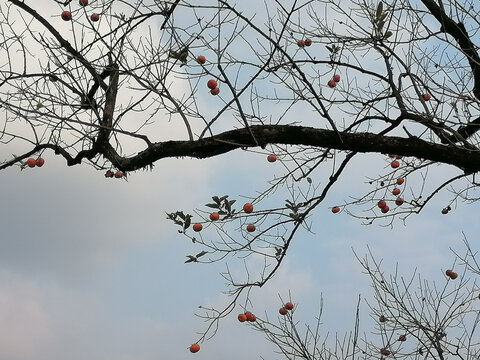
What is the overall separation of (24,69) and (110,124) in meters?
0.68

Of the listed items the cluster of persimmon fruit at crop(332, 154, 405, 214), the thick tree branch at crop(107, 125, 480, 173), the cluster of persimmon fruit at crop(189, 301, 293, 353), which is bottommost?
the cluster of persimmon fruit at crop(189, 301, 293, 353)

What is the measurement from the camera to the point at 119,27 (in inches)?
161

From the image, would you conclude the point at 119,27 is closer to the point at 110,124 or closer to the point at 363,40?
the point at 110,124

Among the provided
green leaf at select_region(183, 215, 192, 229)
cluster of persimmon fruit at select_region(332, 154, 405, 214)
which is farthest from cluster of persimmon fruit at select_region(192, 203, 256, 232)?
cluster of persimmon fruit at select_region(332, 154, 405, 214)

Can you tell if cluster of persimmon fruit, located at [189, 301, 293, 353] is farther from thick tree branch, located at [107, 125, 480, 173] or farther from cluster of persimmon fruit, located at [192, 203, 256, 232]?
thick tree branch, located at [107, 125, 480, 173]

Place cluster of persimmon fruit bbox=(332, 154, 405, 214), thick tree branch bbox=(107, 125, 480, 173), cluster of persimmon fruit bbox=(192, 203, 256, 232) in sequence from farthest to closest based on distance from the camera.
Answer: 1. cluster of persimmon fruit bbox=(332, 154, 405, 214)
2. cluster of persimmon fruit bbox=(192, 203, 256, 232)
3. thick tree branch bbox=(107, 125, 480, 173)

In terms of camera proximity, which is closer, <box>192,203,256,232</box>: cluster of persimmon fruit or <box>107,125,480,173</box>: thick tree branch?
<box>107,125,480,173</box>: thick tree branch

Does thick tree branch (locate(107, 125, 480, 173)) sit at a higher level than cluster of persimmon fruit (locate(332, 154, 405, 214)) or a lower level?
lower

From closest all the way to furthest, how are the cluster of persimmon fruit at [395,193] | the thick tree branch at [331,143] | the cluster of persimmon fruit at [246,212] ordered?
the thick tree branch at [331,143]
the cluster of persimmon fruit at [246,212]
the cluster of persimmon fruit at [395,193]

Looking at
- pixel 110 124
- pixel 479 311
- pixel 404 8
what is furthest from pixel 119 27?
pixel 479 311

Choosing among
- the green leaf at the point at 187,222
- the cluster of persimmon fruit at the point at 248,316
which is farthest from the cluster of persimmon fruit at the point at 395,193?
the green leaf at the point at 187,222

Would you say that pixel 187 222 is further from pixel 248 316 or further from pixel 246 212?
pixel 248 316

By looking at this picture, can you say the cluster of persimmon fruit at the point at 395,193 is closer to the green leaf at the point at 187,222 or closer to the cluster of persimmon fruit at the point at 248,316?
the cluster of persimmon fruit at the point at 248,316

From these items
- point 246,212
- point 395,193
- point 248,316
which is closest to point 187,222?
point 246,212
